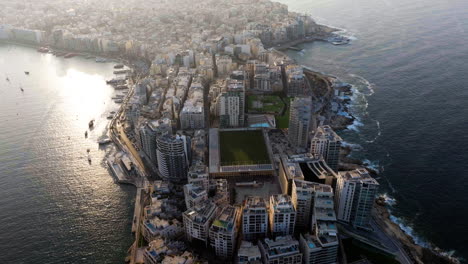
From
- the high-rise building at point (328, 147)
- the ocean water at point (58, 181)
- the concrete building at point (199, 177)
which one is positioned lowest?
the ocean water at point (58, 181)

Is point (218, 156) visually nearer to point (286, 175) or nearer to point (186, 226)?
point (286, 175)

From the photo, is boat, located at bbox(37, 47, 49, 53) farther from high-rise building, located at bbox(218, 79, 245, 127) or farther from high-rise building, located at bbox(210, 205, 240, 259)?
high-rise building, located at bbox(210, 205, 240, 259)

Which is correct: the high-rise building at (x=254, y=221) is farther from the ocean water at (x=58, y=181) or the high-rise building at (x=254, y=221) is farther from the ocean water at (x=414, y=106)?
the ocean water at (x=414, y=106)

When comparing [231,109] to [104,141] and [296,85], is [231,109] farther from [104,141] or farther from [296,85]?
[104,141]

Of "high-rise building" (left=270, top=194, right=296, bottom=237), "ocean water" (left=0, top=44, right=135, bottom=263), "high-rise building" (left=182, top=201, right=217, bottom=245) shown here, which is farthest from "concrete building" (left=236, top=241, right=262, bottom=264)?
"ocean water" (left=0, top=44, right=135, bottom=263)

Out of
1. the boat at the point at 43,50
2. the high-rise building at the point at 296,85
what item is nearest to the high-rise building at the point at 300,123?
the high-rise building at the point at 296,85

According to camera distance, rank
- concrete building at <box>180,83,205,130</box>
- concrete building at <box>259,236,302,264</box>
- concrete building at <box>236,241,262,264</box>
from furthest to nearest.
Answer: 1. concrete building at <box>180,83,205,130</box>
2. concrete building at <box>259,236,302,264</box>
3. concrete building at <box>236,241,262,264</box>

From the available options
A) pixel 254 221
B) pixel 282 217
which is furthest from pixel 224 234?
pixel 282 217
